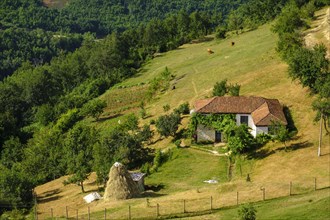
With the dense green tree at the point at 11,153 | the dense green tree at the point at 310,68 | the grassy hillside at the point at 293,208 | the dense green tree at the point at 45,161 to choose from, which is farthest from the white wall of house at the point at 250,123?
the dense green tree at the point at 11,153

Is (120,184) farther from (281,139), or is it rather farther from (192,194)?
(281,139)

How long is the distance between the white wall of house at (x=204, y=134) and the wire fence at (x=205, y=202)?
761 inches

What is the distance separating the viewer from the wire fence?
1777 inches

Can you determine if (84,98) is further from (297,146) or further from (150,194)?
(297,146)

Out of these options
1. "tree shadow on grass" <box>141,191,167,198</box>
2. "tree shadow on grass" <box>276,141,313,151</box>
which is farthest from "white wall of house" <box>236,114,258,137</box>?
"tree shadow on grass" <box>141,191,167,198</box>

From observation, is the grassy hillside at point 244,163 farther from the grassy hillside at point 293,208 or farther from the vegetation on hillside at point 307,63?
the vegetation on hillside at point 307,63

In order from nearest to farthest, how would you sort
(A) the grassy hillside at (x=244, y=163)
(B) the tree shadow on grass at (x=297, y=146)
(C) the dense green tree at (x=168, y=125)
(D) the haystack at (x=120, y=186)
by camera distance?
(A) the grassy hillside at (x=244, y=163) → (D) the haystack at (x=120, y=186) → (B) the tree shadow on grass at (x=297, y=146) → (C) the dense green tree at (x=168, y=125)

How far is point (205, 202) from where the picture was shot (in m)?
46.5

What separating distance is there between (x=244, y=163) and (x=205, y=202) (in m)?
15.2

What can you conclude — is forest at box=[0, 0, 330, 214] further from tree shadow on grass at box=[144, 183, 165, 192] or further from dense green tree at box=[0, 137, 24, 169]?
tree shadow on grass at box=[144, 183, 165, 192]

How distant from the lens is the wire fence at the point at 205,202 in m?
45.1

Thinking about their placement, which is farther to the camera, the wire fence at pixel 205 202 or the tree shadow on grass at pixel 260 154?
the tree shadow on grass at pixel 260 154

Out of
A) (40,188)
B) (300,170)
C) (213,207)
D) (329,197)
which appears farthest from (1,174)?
(329,197)

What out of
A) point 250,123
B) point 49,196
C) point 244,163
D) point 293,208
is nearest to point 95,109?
point 49,196
